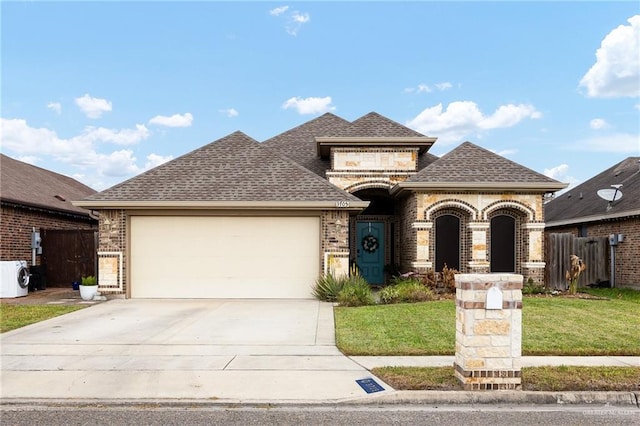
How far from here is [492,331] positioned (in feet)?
18.5

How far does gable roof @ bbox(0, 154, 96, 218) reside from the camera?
50.8 feet

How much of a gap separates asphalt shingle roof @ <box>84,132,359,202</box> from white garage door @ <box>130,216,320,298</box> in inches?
26.7

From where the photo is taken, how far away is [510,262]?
15.0 metres

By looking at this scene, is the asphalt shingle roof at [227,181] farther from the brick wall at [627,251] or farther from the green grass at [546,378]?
the brick wall at [627,251]

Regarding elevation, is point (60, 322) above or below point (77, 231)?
below

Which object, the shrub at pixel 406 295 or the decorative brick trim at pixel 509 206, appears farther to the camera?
the decorative brick trim at pixel 509 206

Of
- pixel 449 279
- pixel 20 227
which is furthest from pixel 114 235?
pixel 449 279

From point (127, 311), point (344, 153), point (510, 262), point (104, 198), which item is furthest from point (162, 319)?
point (510, 262)

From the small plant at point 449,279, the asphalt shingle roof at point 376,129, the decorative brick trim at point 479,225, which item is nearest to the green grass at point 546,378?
the small plant at point 449,279

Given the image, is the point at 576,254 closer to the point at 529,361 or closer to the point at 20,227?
the point at 529,361

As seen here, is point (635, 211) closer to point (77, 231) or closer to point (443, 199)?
point (443, 199)

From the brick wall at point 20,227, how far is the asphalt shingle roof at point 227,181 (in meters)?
3.49

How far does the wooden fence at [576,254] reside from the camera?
48.7 feet

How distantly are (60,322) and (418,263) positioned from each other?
9.74 metres
